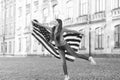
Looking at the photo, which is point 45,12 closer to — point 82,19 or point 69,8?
point 69,8

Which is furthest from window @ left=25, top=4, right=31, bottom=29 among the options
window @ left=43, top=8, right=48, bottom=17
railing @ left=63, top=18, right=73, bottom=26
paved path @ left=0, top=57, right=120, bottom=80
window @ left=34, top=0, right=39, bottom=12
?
paved path @ left=0, top=57, right=120, bottom=80

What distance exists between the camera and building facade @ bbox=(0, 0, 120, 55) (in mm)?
26844

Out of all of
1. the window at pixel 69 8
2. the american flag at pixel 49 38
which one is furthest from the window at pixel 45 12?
the american flag at pixel 49 38

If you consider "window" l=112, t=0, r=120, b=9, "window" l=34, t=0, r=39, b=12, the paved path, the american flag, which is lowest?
the paved path

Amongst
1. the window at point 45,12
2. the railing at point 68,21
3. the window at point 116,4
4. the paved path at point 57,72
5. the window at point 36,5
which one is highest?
the window at point 36,5

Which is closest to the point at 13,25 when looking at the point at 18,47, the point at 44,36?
the point at 18,47

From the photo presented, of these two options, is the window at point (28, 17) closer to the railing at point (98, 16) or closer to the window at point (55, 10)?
the window at point (55, 10)

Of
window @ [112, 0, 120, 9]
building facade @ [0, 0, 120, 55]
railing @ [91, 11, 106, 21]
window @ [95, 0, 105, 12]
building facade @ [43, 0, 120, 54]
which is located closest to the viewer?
window @ [112, 0, 120, 9]

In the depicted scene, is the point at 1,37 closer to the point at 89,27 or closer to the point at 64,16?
the point at 64,16

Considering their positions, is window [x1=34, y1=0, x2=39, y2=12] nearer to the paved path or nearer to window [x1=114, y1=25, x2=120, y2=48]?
window [x1=114, y1=25, x2=120, y2=48]

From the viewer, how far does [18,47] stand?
47406mm

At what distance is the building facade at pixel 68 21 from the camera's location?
26.8m

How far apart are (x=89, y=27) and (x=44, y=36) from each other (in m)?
22.4

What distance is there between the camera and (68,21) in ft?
111
